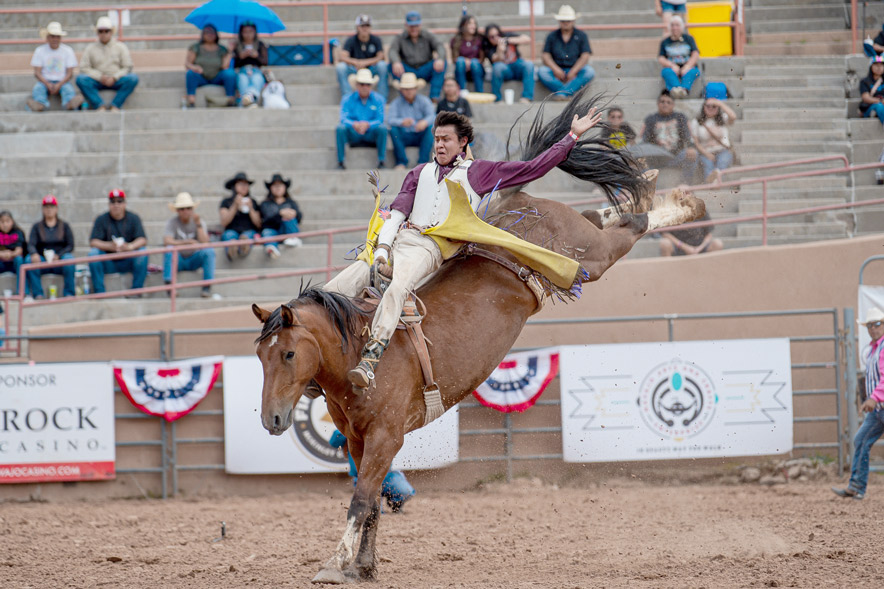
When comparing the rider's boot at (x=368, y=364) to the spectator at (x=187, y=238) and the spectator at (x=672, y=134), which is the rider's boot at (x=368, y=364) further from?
the spectator at (x=187, y=238)

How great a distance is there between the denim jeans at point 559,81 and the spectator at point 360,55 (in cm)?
212

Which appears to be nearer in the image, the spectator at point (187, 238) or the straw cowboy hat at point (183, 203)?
the spectator at point (187, 238)

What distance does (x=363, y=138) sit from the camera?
518 inches

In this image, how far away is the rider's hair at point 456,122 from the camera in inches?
250

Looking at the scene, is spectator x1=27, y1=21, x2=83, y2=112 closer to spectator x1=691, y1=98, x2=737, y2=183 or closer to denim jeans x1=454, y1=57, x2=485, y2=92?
denim jeans x1=454, y1=57, x2=485, y2=92

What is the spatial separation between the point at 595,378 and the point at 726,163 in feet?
11.2

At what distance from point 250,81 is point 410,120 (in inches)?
109

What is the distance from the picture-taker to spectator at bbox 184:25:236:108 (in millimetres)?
14070

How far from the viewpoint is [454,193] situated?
609 cm

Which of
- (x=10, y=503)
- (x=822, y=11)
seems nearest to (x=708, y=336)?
(x=10, y=503)

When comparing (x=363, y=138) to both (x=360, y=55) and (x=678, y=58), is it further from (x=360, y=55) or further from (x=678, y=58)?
(x=678, y=58)

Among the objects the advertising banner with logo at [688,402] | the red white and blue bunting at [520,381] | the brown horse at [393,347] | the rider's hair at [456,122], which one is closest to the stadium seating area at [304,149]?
the advertising banner with logo at [688,402]

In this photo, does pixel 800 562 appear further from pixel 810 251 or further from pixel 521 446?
pixel 810 251

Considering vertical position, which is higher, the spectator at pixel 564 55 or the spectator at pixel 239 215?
the spectator at pixel 564 55
